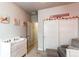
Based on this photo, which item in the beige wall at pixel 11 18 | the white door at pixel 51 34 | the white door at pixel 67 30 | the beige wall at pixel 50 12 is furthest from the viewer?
the white door at pixel 51 34

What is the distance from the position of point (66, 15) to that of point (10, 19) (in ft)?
5.50

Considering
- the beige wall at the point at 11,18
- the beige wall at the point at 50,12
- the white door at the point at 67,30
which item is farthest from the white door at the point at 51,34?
the beige wall at the point at 11,18

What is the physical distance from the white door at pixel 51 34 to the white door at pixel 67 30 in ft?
0.62

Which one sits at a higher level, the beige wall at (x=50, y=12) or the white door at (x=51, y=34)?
the beige wall at (x=50, y=12)

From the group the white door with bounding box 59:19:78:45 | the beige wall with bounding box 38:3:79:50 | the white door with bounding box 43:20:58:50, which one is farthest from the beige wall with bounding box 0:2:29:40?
the white door with bounding box 59:19:78:45

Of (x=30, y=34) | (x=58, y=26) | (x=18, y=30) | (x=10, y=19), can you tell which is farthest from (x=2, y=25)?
(x=58, y=26)

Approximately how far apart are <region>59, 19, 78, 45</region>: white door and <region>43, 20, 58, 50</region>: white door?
0.19 metres

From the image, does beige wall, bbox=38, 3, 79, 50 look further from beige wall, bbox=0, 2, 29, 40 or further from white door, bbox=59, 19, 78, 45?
beige wall, bbox=0, 2, 29, 40

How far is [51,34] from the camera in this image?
3580 millimetres

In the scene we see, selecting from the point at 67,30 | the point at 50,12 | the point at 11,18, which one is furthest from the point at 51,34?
the point at 11,18

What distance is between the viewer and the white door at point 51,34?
11.3 ft

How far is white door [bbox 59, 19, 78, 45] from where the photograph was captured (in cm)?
307

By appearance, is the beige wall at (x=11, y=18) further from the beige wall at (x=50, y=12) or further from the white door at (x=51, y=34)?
the beige wall at (x=50, y=12)

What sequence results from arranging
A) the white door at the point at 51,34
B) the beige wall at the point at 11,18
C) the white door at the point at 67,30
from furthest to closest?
the white door at the point at 51,34 < the white door at the point at 67,30 < the beige wall at the point at 11,18
